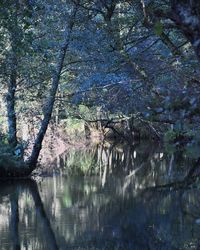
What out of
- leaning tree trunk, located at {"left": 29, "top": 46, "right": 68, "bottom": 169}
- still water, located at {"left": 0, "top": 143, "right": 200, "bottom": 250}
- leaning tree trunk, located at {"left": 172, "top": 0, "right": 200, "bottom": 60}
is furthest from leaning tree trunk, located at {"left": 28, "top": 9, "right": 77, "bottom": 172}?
leaning tree trunk, located at {"left": 172, "top": 0, "right": 200, "bottom": 60}

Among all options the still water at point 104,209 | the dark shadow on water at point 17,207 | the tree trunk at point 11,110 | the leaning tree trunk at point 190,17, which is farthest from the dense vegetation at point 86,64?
the leaning tree trunk at point 190,17

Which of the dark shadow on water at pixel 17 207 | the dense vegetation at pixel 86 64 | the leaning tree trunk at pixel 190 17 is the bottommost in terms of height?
the dark shadow on water at pixel 17 207

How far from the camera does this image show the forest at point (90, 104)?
Result: 7.74m

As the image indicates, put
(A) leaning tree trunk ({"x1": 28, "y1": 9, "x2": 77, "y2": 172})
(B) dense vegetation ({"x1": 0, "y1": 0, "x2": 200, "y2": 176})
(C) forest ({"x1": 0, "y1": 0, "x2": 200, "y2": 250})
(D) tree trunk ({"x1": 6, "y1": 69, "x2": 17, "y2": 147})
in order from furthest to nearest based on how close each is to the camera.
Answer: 1. (A) leaning tree trunk ({"x1": 28, "y1": 9, "x2": 77, "y2": 172})
2. (D) tree trunk ({"x1": 6, "y1": 69, "x2": 17, "y2": 147})
3. (B) dense vegetation ({"x1": 0, "y1": 0, "x2": 200, "y2": 176})
4. (C) forest ({"x1": 0, "y1": 0, "x2": 200, "y2": 250})

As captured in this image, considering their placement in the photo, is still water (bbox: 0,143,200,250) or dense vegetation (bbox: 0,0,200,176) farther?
dense vegetation (bbox: 0,0,200,176)

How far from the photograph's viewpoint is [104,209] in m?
10.1

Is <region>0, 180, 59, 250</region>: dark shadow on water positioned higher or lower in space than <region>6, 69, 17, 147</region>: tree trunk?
lower

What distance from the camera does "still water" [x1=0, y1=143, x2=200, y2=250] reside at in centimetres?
775

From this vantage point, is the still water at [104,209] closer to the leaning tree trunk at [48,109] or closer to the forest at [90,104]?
the forest at [90,104]

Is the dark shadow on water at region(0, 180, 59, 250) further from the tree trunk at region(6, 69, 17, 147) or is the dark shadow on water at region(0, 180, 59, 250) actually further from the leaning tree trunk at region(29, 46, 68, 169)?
the tree trunk at region(6, 69, 17, 147)

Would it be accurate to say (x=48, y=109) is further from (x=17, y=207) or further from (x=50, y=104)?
(x=17, y=207)

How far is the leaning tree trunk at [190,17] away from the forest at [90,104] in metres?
0.91

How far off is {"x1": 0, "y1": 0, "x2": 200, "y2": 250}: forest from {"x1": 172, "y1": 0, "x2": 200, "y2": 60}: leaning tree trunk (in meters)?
0.91

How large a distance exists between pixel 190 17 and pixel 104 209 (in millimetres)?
7382
